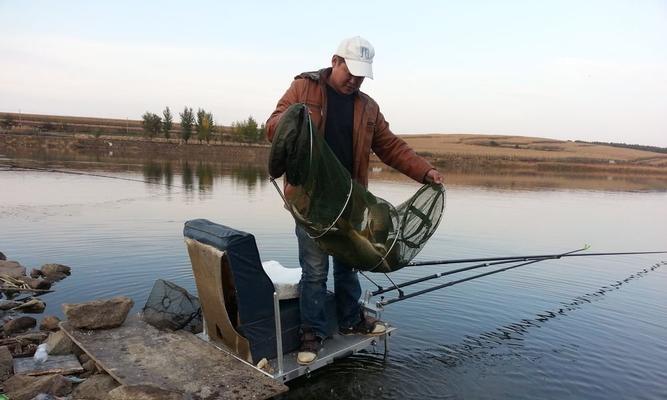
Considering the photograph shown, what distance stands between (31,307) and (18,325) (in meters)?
1.09

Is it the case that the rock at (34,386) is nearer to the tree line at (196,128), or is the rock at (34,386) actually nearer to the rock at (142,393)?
the rock at (142,393)

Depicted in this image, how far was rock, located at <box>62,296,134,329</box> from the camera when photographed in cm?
489

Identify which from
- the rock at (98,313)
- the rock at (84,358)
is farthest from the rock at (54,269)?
the rock at (84,358)

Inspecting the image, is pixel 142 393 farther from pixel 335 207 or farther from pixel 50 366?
pixel 335 207

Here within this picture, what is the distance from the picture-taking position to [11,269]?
8.43 m

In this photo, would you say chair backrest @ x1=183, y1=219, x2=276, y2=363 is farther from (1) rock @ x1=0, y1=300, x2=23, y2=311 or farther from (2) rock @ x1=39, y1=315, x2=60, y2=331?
(1) rock @ x1=0, y1=300, x2=23, y2=311

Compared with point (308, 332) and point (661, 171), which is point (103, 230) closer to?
point (308, 332)

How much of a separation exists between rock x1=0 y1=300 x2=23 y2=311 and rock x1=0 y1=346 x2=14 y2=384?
2.76 m

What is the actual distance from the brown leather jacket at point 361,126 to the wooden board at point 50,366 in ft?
9.85

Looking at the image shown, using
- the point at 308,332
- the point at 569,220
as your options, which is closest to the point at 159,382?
the point at 308,332

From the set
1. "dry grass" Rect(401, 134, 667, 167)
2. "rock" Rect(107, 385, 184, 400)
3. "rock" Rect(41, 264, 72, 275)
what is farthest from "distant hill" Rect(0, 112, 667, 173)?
"rock" Rect(107, 385, 184, 400)

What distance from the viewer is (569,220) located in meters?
20.2

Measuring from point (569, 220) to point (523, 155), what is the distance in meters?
58.7

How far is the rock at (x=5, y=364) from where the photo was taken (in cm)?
439
